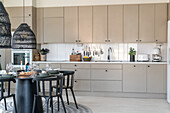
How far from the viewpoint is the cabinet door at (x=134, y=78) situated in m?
5.40

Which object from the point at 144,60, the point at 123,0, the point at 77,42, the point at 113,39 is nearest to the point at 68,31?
the point at 77,42

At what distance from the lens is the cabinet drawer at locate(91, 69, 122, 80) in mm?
5512

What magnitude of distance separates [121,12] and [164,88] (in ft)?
7.20

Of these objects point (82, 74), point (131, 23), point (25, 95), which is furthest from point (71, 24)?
point (25, 95)

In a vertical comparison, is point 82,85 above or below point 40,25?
below

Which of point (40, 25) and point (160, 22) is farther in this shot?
point (40, 25)

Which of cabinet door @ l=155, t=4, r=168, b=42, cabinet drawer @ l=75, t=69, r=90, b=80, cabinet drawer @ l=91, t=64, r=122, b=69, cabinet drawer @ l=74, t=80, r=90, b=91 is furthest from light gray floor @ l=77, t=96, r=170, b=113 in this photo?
→ cabinet door @ l=155, t=4, r=168, b=42

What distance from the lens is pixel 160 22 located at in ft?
18.2

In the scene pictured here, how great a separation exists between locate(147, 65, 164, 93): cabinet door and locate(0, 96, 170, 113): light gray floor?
29cm

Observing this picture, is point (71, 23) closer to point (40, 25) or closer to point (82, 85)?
point (40, 25)

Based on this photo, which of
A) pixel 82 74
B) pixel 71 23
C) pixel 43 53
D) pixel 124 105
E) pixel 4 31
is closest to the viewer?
pixel 4 31

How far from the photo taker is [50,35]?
20.0ft

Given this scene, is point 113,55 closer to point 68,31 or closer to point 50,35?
point 68,31

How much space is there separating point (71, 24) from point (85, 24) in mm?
390
